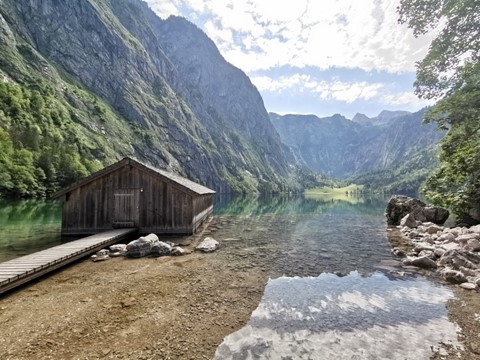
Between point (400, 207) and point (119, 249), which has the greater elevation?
point (400, 207)

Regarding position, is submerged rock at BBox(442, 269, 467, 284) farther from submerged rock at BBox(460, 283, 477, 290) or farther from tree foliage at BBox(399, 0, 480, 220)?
tree foliage at BBox(399, 0, 480, 220)

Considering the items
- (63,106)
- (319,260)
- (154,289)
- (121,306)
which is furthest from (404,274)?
(63,106)

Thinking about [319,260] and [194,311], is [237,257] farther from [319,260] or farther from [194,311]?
[194,311]

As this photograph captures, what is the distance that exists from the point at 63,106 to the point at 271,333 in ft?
421

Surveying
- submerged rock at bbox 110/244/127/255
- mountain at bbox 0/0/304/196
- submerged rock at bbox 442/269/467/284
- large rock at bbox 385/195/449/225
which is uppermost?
mountain at bbox 0/0/304/196

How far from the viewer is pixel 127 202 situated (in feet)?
77.1

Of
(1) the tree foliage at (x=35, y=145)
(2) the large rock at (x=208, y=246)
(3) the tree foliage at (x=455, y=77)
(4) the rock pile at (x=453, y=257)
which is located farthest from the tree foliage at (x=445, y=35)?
(1) the tree foliage at (x=35, y=145)

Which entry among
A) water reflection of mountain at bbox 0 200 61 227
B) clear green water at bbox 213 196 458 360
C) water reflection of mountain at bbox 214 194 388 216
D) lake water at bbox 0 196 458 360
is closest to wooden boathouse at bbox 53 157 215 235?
lake water at bbox 0 196 458 360

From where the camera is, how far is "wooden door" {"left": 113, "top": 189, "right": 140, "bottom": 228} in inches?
920

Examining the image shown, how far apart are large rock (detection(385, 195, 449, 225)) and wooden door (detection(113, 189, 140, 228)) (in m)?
28.0

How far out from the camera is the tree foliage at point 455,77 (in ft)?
57.9

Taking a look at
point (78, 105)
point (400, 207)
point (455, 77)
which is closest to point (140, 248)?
point (455, 77)

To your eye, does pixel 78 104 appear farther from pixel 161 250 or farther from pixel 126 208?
pixel 161 250

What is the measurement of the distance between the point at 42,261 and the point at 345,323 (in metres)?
13.2
